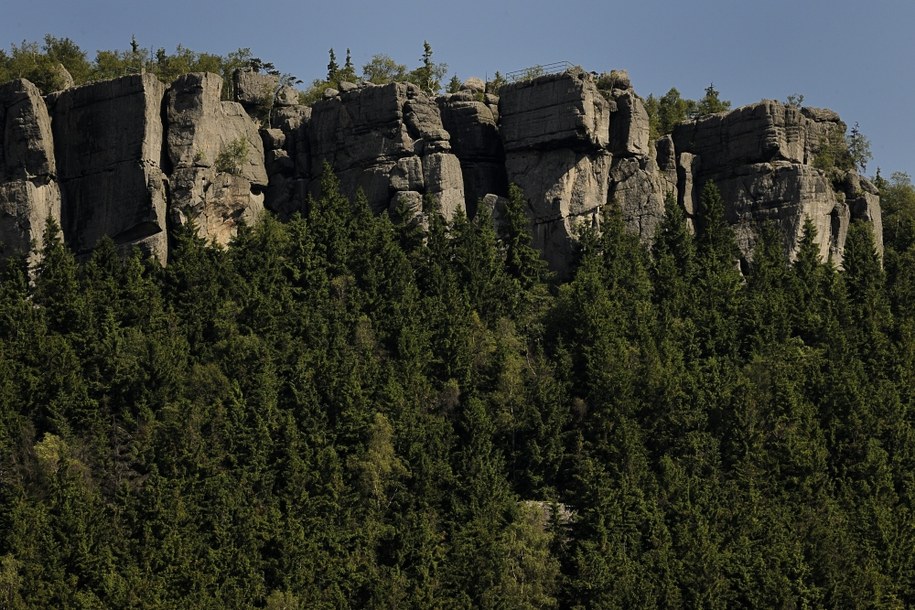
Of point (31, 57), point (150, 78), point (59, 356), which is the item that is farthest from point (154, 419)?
point (31, 57)

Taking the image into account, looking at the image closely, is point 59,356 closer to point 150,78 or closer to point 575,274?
point 150,78

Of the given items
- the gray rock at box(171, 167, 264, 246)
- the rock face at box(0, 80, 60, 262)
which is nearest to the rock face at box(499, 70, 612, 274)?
the gray rock at box(171, 167, 264, 246)

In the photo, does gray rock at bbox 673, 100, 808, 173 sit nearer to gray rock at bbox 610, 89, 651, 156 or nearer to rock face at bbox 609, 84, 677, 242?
rock face at bbox 609, 84, 677, 242

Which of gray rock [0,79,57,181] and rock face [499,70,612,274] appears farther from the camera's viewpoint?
rock face [499,70,612,274]

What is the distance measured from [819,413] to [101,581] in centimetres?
4125

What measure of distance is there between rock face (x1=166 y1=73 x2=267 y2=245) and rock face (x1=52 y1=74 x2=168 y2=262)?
0.99 metres

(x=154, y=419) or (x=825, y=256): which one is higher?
(x=825, y=256)

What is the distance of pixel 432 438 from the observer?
97.6 m

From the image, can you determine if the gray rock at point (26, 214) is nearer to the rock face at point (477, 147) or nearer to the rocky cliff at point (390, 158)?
the rocky cliff at point (390, 158)

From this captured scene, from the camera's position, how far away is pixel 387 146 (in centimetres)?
11600

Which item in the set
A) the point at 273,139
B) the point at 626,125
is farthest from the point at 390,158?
the point at 626,125

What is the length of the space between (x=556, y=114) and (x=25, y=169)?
1281 inches

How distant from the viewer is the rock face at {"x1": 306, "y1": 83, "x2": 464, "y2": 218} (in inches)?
4550

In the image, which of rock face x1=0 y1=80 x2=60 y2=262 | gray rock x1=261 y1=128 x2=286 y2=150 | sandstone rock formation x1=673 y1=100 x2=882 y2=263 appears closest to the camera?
rock face x1=0 y1=80 x2=60 y2=262
